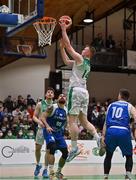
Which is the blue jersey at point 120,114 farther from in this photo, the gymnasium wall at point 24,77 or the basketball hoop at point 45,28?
the gymnasium wall at point 24,77

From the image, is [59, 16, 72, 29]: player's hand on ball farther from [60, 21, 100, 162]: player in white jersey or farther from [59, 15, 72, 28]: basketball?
[60, 21, 100, 162]: player in white jersey

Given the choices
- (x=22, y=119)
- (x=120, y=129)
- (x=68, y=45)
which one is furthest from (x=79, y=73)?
(x=22, y=119)

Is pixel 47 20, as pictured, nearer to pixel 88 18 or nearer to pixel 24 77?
pixel 88 18

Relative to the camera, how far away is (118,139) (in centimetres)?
941

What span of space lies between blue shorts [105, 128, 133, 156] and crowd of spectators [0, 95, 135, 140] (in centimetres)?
921

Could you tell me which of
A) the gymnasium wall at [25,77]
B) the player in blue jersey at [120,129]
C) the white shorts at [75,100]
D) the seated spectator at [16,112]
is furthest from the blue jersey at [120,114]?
the gymnasium wall at [25,77]

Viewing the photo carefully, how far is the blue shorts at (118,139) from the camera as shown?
9383 mm

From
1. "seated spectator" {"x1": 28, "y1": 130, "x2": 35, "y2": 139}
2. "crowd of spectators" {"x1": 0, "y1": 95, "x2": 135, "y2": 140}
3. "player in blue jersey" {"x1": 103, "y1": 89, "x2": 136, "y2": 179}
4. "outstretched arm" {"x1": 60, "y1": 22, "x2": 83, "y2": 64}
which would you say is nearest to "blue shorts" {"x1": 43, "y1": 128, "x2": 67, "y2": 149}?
"player in blue jersey" {"x1": 103, "y1": 89, "x2": 136, "y2": 179}

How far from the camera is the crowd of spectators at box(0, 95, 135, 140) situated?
18.8m

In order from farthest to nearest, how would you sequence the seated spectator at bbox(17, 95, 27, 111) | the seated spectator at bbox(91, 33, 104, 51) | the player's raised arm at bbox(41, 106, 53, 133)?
the seated spectator at bbox(91, 33, 104, 51)
the seated spectator at bbox(17, 95, 27, 111)
the player's raised arm at bbox(41, 106, 53, 133)

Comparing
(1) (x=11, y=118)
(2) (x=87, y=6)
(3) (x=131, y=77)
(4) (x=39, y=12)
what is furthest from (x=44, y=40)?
(3) (x=131, y=77)

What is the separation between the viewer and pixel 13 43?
16.1 meters

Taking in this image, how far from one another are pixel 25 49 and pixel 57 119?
18.5 ft

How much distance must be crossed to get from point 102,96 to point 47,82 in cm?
404
